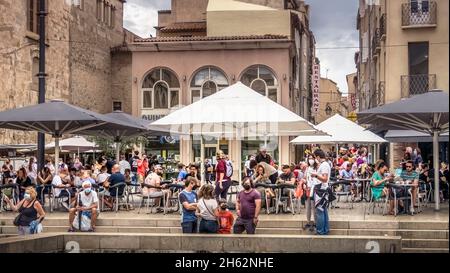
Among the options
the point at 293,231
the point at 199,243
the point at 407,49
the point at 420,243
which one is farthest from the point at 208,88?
the point at 199,243

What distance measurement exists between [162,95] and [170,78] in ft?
3.33

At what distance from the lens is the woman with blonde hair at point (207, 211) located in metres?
10.7

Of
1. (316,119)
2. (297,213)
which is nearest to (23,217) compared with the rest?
Result: (297,213)

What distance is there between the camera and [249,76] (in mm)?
34531

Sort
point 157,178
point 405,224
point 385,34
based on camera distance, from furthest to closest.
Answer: point 385,34 < point 157,178 < point 405,224

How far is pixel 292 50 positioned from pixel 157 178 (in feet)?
72.6

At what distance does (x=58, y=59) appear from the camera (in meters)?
36.5

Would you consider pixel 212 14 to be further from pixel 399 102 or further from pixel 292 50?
pixel 399 102

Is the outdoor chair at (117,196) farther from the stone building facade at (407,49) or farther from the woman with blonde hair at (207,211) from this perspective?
the stone building facade at (407,49)

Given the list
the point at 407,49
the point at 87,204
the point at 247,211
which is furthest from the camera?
the point at 407,49

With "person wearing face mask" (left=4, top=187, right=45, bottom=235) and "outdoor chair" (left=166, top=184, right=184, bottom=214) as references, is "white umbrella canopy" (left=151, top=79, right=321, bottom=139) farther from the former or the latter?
"person wearing face mask" (left=4, top=187, right=45, bottom=235)

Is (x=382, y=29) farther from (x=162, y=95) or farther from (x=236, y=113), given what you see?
(x=162, y=95)
